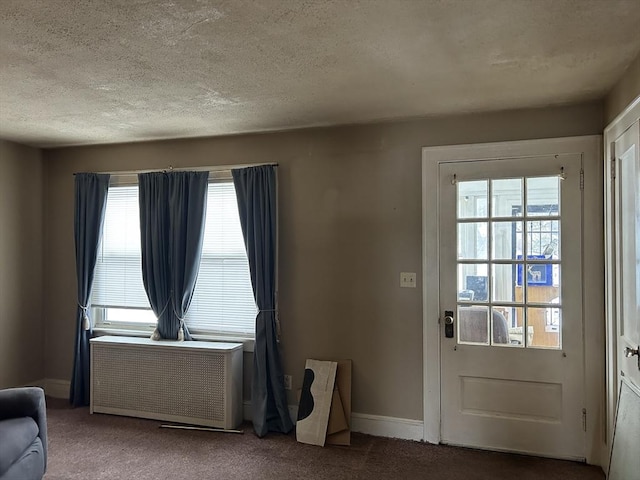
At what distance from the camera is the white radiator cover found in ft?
11.9

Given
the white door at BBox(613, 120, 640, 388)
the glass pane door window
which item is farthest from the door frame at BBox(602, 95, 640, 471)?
the glass pane door window

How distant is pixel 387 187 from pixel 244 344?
1768mm

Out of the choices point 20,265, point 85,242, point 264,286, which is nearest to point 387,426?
point 264,286

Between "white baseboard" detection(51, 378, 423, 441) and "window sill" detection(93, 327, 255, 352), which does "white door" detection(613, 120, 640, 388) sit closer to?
"white baseboard" detection(51, 378, 423, 441)

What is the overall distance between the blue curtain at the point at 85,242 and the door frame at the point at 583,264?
2944 millimetres

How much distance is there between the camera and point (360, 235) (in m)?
3.53

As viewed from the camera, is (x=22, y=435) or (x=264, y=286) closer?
(x=22, y=435)

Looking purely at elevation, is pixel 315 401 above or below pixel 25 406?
below

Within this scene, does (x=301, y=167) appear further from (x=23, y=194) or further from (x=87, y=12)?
(x=23, y=194)

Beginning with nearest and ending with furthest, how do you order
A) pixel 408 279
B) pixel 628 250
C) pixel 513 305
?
1. pixel 628 250
2. pixel 513 305
3. pixel 408 279

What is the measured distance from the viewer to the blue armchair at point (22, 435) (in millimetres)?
2301

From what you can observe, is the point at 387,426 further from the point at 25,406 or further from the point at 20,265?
the point at 20,265

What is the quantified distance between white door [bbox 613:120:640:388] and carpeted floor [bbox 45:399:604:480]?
3.10 ft

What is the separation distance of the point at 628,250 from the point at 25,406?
351 cm
